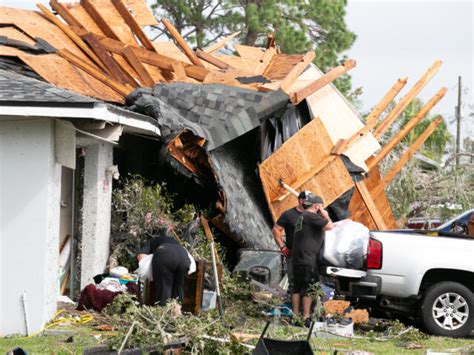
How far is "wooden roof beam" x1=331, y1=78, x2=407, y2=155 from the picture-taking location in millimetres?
17734

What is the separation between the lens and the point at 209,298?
13031mm

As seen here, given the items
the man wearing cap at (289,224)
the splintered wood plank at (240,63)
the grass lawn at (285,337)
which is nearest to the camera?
the grass lawn at (285,337)

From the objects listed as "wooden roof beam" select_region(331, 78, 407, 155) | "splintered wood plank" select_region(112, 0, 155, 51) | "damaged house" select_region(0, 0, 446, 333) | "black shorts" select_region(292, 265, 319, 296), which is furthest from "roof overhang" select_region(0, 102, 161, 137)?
"wooden roof beam" select_region(331, 78, 407, 155)

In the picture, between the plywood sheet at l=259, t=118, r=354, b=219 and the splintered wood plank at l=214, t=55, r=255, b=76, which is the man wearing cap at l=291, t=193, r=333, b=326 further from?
the splintered wood plank at l=214, t=55, r=255, b=76

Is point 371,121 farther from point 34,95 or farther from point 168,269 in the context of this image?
point 34,95

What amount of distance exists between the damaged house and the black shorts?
9.59 ft

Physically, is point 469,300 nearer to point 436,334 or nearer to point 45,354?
point 436,334

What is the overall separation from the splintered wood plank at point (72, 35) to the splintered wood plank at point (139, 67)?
472 mm

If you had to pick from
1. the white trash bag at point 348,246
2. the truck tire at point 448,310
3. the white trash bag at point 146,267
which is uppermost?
the white trash bag at point 348,246

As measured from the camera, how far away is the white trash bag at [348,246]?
492 inches

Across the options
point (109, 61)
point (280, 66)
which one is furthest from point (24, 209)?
point (280, 66)

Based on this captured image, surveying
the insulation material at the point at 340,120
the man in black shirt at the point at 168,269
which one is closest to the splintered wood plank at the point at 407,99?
the insulation material at the point at 340,120

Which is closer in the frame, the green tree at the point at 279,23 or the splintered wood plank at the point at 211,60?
the splintered wood plank at the point at 211,60

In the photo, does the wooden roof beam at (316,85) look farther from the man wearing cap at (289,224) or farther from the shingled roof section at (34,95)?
the shingled roof section at (34,95)
